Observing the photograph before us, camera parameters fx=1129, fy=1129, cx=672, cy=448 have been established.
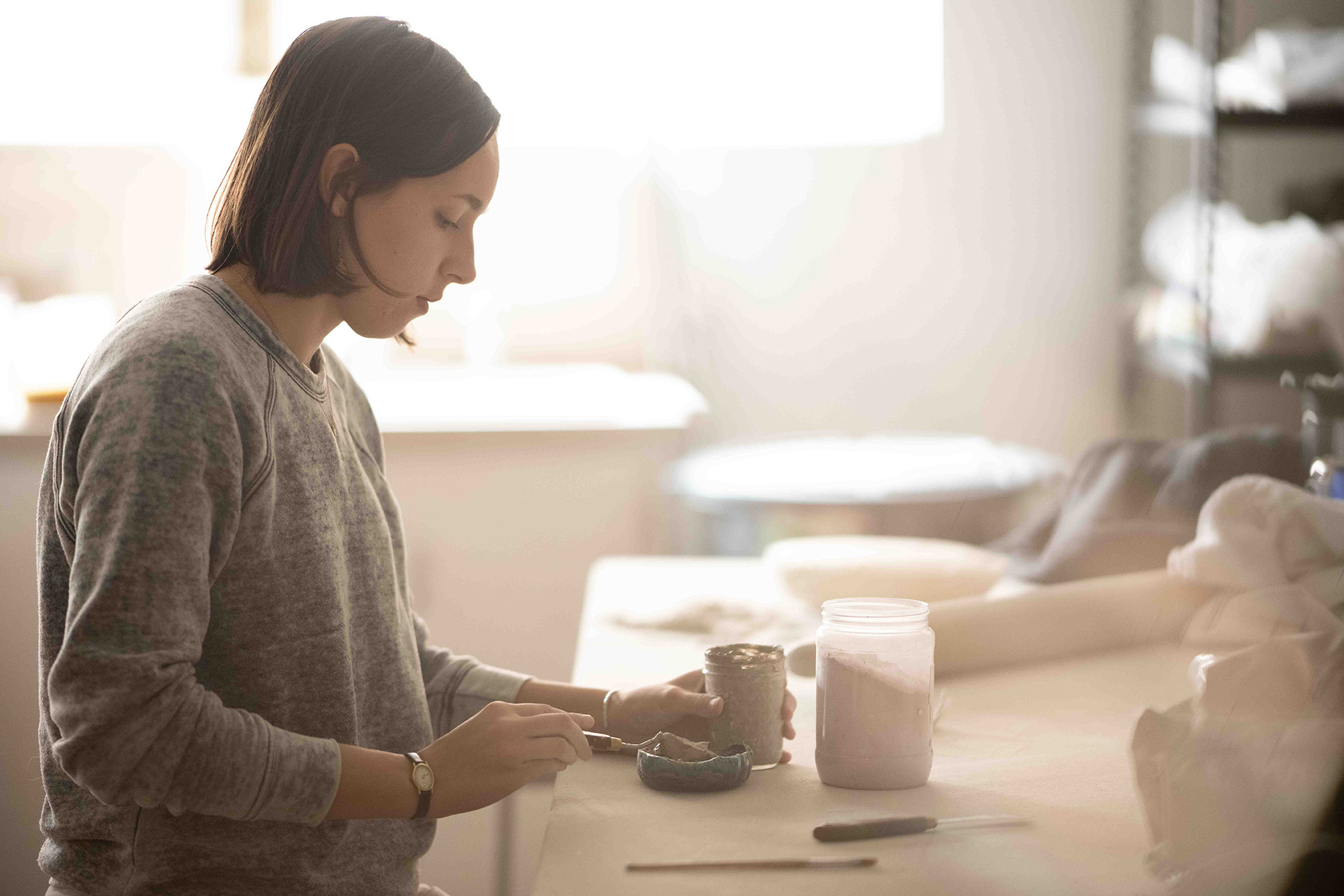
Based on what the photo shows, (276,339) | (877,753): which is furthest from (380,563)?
(877,753)

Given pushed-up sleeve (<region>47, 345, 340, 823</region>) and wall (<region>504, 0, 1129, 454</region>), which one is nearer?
pushed-up sleeve (<region>47, 345, 340, 823</region>)

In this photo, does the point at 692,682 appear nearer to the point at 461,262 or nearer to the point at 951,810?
the point at 951,810

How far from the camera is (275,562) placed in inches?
25.8

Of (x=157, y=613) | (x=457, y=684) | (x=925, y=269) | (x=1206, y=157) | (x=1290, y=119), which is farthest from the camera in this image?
(x=925, y=269)

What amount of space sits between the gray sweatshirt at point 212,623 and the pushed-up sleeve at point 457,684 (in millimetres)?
61

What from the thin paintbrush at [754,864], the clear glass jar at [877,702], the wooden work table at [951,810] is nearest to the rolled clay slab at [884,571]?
the wooden work table at [951,810]

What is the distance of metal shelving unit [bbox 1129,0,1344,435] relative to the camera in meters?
1.67

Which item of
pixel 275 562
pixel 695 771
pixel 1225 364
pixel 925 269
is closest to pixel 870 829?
pixel 695 771

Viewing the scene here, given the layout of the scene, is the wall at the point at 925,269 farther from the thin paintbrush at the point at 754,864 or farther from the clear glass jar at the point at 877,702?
the thin paintbrush at the point at 754,864

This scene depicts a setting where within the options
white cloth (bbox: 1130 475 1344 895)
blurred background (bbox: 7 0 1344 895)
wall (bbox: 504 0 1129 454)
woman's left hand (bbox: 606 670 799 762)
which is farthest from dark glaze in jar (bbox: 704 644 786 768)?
wall (bbox: 504 0 1129 454)

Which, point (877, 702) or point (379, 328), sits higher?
point (379, 328)

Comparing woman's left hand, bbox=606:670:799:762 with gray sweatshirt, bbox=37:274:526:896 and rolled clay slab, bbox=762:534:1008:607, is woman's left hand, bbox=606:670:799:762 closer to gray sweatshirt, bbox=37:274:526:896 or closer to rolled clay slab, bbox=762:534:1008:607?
gray sweatshirt, bbox=37:274:526:896

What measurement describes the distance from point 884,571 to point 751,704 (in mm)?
410

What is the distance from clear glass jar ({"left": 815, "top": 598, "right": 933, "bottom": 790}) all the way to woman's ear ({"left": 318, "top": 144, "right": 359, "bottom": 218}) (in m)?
0.40
